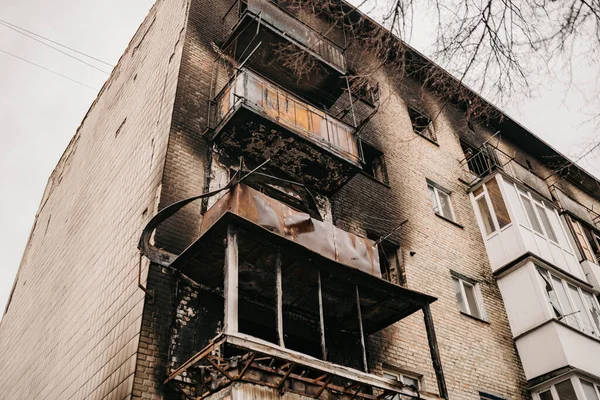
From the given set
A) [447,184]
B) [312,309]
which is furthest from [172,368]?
[447,184]

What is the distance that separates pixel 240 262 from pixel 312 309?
201 centimetres

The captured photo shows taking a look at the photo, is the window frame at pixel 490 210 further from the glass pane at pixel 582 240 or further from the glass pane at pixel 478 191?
the glass pane at pixel 582 240

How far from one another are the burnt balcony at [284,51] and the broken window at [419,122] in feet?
12.5

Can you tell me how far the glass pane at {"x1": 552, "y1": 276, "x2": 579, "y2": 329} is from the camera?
13.2 m

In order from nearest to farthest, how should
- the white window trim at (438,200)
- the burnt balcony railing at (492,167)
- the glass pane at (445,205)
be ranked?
the white window trim at (438,200) → the glass pane at (445,205) → the burnt balcony railing at (492,167)

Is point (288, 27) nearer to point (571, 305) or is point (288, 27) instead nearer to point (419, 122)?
point (419, 122)

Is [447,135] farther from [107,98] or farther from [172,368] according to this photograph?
[172,368]

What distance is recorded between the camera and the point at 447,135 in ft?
58.3

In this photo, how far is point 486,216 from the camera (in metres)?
15.7

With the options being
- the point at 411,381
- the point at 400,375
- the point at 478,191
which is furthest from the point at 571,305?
the point at 400,375

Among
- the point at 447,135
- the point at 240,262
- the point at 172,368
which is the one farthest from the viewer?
the point at 447,135

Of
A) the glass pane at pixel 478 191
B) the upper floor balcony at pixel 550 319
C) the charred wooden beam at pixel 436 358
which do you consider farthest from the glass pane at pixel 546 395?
the glass pane at pixel 478 191

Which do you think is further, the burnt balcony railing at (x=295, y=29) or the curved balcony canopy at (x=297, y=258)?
the burnt balcony railing at (x=295, y=29)

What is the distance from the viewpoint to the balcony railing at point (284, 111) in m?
10.9
